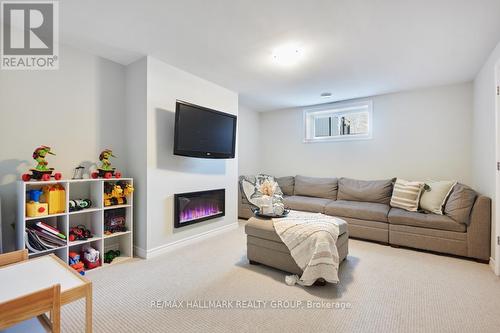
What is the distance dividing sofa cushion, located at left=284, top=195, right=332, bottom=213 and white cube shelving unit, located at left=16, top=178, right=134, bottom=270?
2617 mm

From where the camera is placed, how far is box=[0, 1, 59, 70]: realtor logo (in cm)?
196

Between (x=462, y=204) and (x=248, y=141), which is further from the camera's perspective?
(x=248, y=141)

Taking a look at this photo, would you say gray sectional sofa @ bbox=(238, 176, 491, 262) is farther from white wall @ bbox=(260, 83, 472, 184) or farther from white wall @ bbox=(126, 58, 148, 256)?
white wall @ bbox=(126, 58, 148, 256)

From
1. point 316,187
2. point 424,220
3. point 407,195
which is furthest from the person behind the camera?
point 316,187

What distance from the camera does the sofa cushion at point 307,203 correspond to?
390 centimetres

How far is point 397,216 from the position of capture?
316 cm

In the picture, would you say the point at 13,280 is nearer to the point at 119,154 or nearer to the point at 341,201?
the point at 119,154

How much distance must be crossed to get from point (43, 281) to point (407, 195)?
4.00 meters

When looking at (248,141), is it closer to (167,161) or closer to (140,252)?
(167,161)

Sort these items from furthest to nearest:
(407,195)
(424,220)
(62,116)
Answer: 1. (407,195)
2. (424,220)
3. (62,116)

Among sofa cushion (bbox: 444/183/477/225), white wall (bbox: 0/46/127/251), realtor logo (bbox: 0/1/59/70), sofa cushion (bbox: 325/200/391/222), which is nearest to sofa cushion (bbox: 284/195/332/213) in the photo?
sofa cushion (bbox: 325/200/391/222)

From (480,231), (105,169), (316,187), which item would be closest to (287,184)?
(316,187)

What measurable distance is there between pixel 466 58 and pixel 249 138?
3699mm

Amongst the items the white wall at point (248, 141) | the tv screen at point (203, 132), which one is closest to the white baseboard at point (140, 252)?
the tv screen at point (203, 132)
